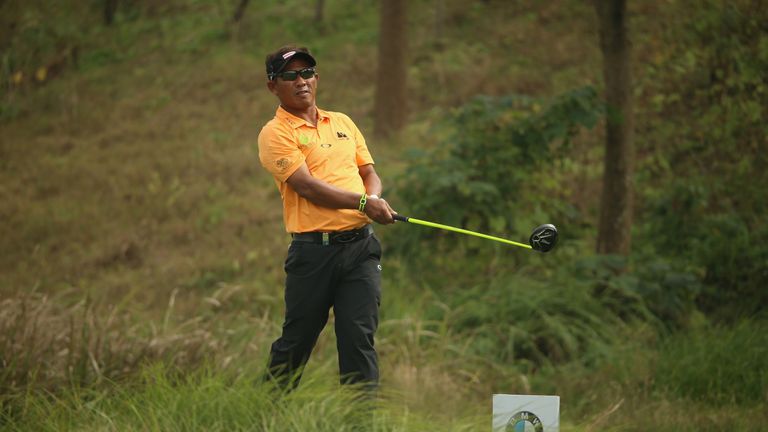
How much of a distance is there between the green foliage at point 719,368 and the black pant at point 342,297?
2.26 m

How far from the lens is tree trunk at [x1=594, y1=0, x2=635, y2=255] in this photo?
26.0ft

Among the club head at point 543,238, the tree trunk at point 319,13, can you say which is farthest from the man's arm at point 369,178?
the tree trunk at point 319,13

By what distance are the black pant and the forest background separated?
20 cm

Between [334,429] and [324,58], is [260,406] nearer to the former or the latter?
[334,429]

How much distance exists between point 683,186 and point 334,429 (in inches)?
216

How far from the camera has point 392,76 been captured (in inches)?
580

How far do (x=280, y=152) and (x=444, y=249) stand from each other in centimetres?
458

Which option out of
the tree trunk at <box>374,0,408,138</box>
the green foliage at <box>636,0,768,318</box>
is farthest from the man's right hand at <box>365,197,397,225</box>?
the tree trunk at <box>374,0,408,138</box>

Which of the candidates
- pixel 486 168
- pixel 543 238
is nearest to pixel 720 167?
pixel 486 168

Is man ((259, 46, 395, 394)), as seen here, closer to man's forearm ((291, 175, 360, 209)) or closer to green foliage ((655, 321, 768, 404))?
man's forearm ((291, 175, 360, 209))

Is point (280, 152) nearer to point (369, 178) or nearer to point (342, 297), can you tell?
point (369, 178)

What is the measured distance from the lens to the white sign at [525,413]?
4.11m

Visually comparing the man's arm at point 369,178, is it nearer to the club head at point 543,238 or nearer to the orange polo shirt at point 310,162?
the orange polo shirt at point 310,162

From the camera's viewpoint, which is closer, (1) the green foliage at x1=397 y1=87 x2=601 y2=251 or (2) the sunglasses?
(2) the sunglasses
